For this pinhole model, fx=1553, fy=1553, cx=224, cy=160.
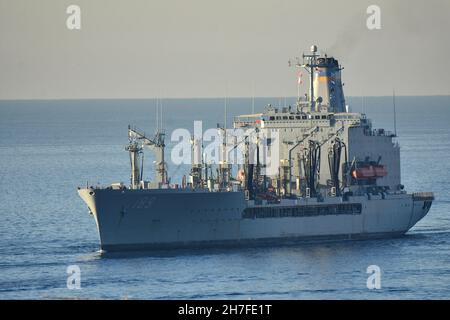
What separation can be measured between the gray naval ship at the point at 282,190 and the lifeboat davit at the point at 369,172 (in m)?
0.05

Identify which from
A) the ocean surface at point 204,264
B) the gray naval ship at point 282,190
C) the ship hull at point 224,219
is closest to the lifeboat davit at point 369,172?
the gray naval ship at point 282,190

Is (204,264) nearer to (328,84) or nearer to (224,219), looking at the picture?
(224,219)

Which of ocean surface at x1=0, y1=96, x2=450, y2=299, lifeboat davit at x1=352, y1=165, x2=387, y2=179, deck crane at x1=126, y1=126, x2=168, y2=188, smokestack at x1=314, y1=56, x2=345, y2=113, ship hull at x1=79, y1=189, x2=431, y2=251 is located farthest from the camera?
smokestack at x1=314, y1=56, x2=345, y2=113

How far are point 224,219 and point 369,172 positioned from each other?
9266 mm

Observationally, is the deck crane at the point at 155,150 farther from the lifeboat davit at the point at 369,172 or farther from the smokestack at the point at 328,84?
the smokestack at the point at 328,84

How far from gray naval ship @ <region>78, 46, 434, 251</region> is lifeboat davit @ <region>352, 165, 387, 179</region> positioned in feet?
0.16

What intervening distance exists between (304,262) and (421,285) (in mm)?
6822

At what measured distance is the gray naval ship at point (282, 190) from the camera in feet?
227

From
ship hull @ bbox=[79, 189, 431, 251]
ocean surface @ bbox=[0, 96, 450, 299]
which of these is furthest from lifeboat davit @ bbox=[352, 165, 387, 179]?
ocean surface @ bbox=[0, 96, 450, 299]

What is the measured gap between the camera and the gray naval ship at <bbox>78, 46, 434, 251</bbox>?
69.3 m

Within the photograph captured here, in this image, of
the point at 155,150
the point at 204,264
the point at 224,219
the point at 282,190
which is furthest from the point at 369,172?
the point at 204,264

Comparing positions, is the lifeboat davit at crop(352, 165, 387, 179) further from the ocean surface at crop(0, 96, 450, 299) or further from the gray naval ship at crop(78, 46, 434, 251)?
the ocean surface at crop(0, 96, 450, 299)
